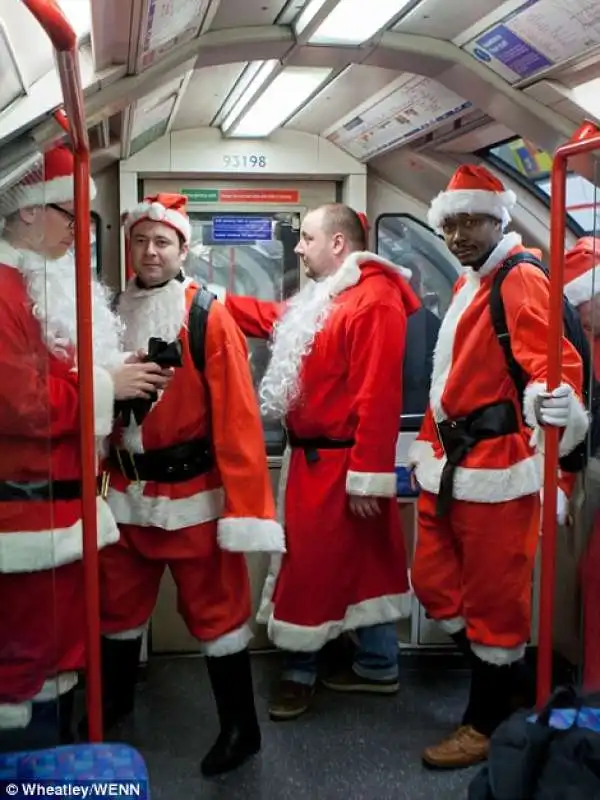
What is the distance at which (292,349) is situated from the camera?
12.3 feet

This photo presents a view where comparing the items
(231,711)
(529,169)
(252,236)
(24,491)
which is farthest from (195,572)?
(529,169)

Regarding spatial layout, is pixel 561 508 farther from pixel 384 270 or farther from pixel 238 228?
pixel 238 228

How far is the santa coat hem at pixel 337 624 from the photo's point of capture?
3660 mm

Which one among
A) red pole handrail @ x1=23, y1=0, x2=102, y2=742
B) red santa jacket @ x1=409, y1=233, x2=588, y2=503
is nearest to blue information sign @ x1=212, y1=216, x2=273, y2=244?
red santa jacket @ x1=409, y1=233, x2=588, y2=503

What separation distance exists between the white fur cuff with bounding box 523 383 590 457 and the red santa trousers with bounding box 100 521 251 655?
1.09 meters

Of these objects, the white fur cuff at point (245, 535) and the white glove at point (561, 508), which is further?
the white glove at point (561, 508)

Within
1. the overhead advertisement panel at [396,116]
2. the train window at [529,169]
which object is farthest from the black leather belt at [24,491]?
the train window at [529,169]

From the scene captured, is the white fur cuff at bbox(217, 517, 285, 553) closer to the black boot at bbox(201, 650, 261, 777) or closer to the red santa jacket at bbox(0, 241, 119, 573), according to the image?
the black boot at bbox(201, 650, 261, 777)

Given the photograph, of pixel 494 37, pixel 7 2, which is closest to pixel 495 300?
pixel 494 37

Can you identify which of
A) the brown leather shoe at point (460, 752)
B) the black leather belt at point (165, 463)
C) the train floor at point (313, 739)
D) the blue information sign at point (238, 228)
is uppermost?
the blue information sign at point (238, 228)

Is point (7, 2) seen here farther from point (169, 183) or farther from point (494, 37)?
point (169, 183)

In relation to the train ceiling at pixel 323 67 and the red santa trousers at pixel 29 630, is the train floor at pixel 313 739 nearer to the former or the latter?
the red santa trousers at pixel 29 630

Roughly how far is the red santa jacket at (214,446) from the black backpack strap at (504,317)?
0.85m

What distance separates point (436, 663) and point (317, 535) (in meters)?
1.05
